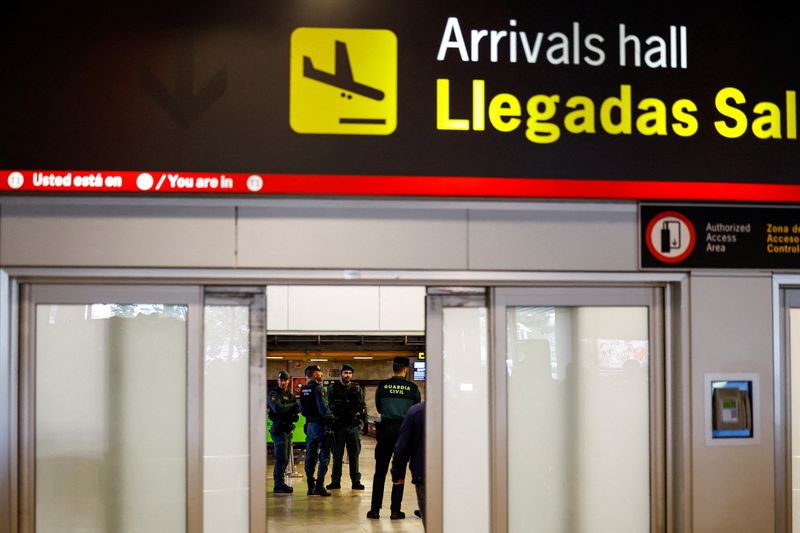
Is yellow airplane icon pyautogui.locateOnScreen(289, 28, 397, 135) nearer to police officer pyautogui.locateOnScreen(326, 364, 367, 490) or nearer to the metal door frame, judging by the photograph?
the metal door frame

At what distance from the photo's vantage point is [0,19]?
15.7 feet

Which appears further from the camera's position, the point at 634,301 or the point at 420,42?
the point at 634,301

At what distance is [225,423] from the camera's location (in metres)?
5.12

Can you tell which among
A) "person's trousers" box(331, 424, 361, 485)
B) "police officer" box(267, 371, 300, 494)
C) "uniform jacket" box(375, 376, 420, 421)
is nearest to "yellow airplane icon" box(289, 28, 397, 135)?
"uniform jacket" box(375, 376, 420, 421)

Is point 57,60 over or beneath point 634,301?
over

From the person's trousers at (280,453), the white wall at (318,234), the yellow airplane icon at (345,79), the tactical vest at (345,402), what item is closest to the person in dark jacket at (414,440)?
the tactical vest at (345,402)

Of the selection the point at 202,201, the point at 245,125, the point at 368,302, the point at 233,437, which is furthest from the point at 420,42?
the point at 368,302

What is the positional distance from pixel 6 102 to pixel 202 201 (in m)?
1.14

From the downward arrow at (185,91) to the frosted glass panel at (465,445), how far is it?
194 centimetres

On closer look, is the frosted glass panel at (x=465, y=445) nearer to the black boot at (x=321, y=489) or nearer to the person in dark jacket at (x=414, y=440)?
the person in dark jacket at (x=414, y=440)

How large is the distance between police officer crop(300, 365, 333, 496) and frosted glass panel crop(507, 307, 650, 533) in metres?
5.08

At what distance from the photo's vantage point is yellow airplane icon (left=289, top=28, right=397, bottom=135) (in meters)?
4.91

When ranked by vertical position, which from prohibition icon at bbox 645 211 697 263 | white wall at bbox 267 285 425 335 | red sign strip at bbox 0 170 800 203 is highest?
red sign strip at bbox 0 170 800 203

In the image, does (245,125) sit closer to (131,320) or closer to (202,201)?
(202,201)
